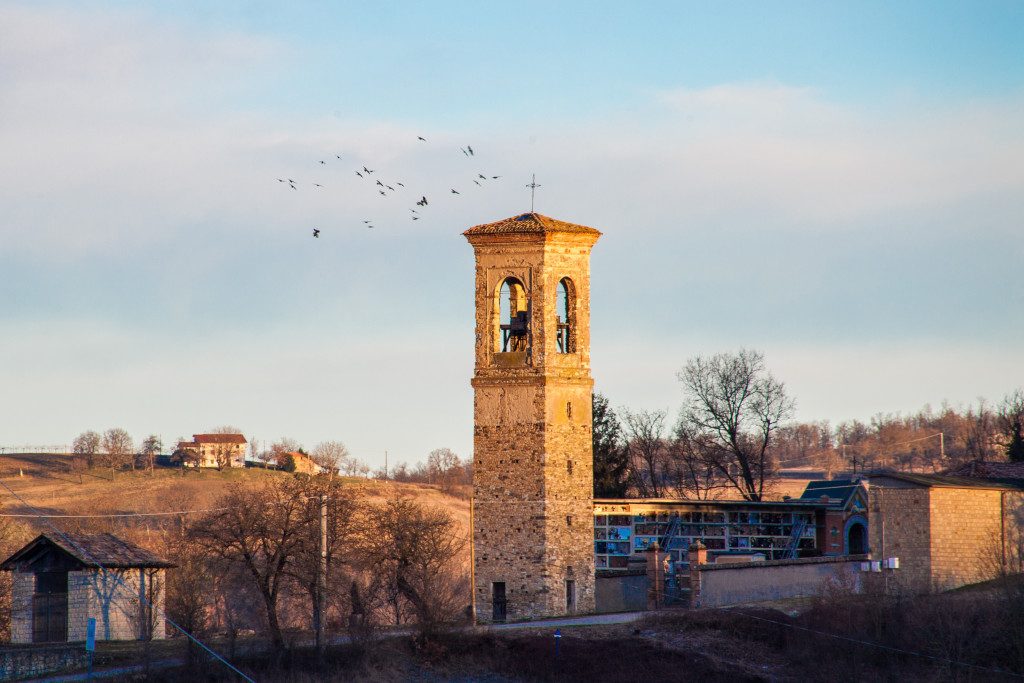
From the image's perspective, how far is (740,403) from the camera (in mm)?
67438

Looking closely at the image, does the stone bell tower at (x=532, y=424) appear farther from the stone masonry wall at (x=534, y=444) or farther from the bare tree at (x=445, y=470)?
the bare tree at (x=445, y=470)

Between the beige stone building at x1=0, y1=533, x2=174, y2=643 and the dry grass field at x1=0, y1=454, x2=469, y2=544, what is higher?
the dry grass field at x1=0, y1=454, x2=469, y2=544

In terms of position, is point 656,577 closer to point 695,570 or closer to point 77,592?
point 695,570

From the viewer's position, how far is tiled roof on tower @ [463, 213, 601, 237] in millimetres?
46719

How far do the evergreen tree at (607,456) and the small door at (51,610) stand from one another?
25.4m

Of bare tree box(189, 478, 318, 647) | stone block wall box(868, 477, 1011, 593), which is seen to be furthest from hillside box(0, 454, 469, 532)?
stone block wall box(868, 477, 1011, 593)

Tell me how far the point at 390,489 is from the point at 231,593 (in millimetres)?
37220

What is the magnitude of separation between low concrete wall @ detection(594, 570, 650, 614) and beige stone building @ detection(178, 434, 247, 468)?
55.5 meters

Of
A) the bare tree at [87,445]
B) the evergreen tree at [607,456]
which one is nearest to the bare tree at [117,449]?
the bare tree at [87,445]

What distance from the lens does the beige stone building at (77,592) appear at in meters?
42.6

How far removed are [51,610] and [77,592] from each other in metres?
0.92

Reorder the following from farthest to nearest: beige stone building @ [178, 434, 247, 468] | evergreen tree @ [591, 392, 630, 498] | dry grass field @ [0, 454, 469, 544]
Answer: beige stone building @ [178, 434, 247, 468]
dry grass field @ [0, 454, 469, 544]
evergreen tree @ [591, 392, 630, 498]

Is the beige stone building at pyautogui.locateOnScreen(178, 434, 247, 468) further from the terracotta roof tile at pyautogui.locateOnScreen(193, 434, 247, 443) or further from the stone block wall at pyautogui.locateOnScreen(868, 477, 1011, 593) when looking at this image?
the stone block wall at pyautogui.locateOnScreen(868, 477, 1011, 593)

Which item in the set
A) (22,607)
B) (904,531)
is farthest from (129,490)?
(904,531)
